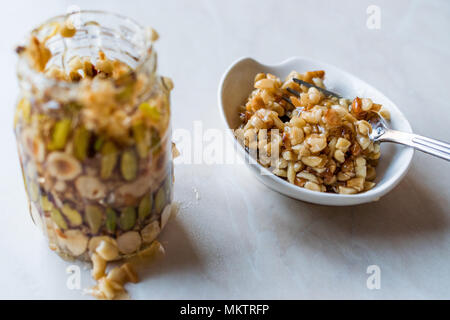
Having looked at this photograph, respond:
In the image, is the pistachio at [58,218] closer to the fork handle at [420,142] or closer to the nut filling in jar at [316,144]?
the nut filling in jar at [316,144]

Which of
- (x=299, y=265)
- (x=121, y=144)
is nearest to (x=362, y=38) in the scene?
(x=299, y=265)

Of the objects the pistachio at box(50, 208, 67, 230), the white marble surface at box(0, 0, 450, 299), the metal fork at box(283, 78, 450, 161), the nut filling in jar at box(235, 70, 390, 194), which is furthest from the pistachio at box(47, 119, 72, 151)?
the metal fork at box(283, 78, 450, 161)

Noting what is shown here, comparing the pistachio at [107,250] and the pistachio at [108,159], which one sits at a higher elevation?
the pistachio at [108,159]

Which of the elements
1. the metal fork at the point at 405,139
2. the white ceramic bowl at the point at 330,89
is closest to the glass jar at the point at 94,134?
the white ceramic bowl at the point at 330,89

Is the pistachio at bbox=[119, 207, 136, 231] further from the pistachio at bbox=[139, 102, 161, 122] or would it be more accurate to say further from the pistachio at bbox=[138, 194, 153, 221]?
the pistachio at bbox=[139, 102, 161, 122]

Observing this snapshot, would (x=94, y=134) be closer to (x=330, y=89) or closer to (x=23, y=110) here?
(x=23, y=110)

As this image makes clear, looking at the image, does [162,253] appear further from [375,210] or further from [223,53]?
[223,53]

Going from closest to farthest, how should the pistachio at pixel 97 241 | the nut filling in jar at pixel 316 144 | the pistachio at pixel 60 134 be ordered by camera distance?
the pistachio at pixel 60 134, the pistachio at pixel 97 241, the nut filling in jar at pixel 316 144
